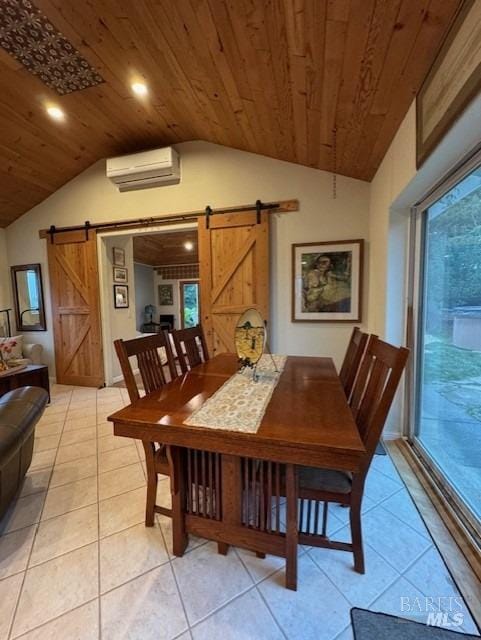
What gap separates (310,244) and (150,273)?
274 inches

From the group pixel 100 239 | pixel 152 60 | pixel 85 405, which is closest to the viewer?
pixel 152 60

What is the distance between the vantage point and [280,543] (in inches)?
50.9

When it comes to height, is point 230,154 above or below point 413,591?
above

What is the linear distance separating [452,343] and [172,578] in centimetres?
202

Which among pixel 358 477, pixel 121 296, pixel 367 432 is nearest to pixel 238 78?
pixel 367 432

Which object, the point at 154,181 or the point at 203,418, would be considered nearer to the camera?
the point at 203,418

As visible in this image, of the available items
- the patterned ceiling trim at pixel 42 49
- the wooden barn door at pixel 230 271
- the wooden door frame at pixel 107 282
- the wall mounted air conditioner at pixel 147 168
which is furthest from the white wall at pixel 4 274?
the wooden barn door at pixel 230 271

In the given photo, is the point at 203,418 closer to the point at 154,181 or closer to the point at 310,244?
the point at 310,244

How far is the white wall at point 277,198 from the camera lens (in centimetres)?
322

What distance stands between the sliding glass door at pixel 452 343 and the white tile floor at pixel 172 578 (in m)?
0.40

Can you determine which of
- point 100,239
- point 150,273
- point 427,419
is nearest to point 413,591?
point 427,419

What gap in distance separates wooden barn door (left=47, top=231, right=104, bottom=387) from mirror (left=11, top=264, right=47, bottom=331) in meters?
0.30

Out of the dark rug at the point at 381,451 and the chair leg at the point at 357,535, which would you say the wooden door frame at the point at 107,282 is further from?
the chair leg at the point at 357,535

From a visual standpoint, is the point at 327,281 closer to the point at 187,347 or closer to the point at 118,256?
the point at 187,347
